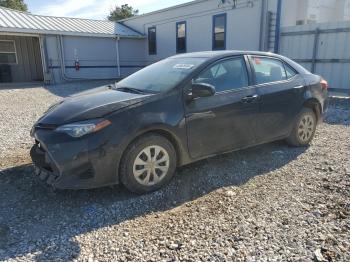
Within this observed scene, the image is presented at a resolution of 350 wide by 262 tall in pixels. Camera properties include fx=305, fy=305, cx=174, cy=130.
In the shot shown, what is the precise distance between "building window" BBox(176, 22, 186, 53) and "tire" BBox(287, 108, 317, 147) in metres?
13.4

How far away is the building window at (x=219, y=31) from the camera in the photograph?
14905 millimetres

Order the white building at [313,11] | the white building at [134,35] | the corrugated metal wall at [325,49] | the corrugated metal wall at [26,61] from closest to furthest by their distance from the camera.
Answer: the corrugated metal wall at [325,49]
the white building at [313,11]
the white building at [134,35]
the corrugated metal wall at [26,61]

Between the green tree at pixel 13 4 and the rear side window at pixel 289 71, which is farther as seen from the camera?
the green tree at pixel 13 4

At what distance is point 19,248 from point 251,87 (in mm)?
3352

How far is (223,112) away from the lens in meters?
3.96

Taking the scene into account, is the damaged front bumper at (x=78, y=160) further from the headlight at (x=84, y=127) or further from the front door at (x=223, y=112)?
the front door at (x=223, y=112)

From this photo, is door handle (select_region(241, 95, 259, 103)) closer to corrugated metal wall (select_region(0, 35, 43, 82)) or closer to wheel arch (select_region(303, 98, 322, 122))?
wheel arch (select_region(303, 98, 322, 122))

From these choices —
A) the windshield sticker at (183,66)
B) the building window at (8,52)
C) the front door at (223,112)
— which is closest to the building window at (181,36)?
the building window at (8,52)

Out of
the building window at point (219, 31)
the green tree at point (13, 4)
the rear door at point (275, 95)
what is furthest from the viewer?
the green tree at point (13, 4)

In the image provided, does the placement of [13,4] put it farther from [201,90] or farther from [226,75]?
[201,90]

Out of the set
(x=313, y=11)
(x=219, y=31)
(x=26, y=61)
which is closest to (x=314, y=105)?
(x=313, y=11)

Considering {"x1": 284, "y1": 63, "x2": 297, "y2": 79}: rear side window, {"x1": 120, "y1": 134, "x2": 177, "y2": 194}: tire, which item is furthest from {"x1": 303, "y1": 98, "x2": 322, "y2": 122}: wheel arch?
{"x1": 120, "y1": 134, "x2": 177, "y2": 194}: tire

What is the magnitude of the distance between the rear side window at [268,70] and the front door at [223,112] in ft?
0.76

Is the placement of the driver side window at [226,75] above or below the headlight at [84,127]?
above
